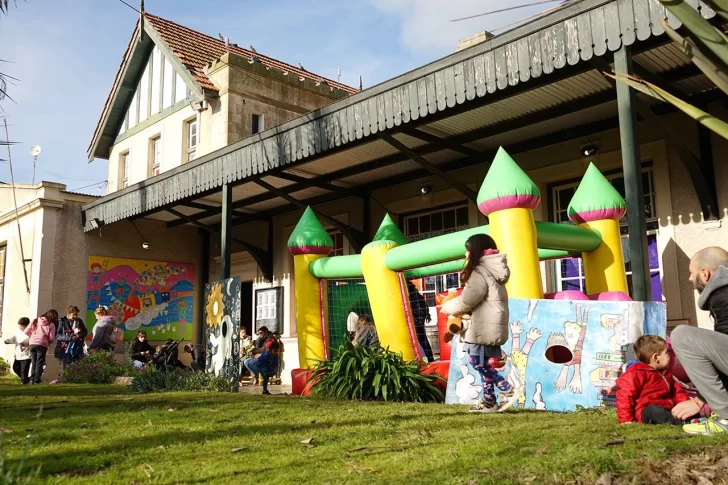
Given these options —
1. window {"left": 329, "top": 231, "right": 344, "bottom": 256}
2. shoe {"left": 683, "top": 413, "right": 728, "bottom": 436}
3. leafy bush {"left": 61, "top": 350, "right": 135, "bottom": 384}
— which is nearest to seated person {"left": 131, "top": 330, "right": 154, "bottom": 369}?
leafy bush {"left": 61, "top": 350, "right": 135, "bottom": 384}

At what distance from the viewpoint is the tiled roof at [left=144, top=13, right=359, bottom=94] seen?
18141 mm

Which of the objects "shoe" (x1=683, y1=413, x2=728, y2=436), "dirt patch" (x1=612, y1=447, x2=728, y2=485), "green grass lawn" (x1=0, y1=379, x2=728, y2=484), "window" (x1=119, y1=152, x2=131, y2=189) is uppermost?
"window" (x1=119, y1=152, x2=131, y2=189)

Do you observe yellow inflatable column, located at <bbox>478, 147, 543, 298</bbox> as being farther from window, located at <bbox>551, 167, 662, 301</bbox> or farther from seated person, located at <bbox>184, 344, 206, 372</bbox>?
seated person, located at <bbox>184, 344, 206, 372</bbox>

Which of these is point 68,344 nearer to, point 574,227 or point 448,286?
point 448,286

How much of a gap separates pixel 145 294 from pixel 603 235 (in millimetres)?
12456

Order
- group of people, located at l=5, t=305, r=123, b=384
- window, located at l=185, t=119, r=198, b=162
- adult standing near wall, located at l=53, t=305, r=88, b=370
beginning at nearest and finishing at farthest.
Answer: group of people, located at l=5, t=305, r=123, b=384
adult standing near wall, located at l=53, t=305, r=88, b=370
window, located at l=185, t=119, r=198, b=162

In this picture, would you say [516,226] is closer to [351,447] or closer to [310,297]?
[351,447]

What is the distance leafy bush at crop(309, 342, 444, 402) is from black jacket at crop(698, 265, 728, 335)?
3857mm

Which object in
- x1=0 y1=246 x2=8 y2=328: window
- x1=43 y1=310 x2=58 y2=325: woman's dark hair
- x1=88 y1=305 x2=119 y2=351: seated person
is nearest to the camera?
x1=43 y1=310 x2=58 y2=325: woman's dark hair

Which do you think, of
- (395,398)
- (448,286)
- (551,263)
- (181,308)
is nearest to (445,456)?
(395,398)

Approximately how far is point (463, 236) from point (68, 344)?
9.34 m

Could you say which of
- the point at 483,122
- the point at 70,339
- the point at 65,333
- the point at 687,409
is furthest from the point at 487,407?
the point at 65,333

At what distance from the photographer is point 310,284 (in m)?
10.3

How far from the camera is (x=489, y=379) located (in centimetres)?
601
